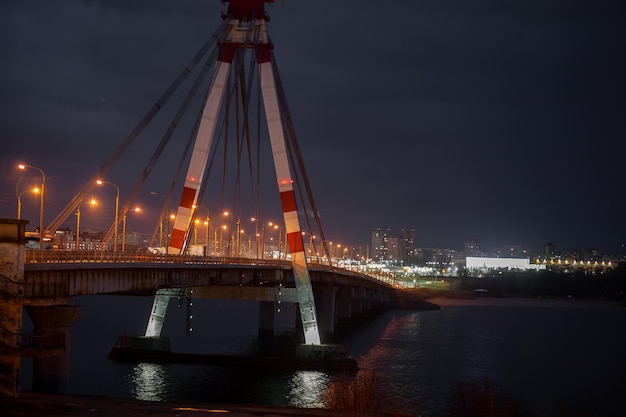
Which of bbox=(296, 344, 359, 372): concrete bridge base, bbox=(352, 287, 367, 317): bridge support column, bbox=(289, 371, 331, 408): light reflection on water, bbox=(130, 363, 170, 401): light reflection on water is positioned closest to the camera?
bbox=(289, 371, 331, 408): light reflection on water

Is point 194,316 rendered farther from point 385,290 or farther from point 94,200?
point 94,200

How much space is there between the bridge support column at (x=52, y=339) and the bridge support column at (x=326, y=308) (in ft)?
166

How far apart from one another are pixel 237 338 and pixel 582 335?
1502 inches

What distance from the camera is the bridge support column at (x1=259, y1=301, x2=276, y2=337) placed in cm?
7644

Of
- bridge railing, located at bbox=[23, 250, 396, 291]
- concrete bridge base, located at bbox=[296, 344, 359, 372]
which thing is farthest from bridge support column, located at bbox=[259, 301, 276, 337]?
concrete bridge base, located at bbox=[296, 344, 359, 372]

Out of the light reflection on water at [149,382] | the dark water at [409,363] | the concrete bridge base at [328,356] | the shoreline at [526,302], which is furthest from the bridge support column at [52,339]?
the shoreline at [526,302]

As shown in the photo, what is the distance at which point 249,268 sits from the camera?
181 feet

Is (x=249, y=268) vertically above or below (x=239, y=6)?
below

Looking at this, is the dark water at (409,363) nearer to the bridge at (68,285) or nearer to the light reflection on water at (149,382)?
the light reflection on water at (149,382)

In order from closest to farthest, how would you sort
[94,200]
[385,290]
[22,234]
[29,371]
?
[22,234], [94,200], [29,371], [385,290]

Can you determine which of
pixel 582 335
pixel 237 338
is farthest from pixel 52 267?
pixel 582 335

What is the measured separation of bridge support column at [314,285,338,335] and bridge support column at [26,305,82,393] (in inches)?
1997

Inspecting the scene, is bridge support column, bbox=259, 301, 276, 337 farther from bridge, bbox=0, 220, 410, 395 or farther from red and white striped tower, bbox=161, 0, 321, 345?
red and white striped tower, bbox=161, 0, 321, 345

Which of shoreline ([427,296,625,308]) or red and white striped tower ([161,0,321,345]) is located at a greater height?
red and white striped tower ([161,0,321,345])
